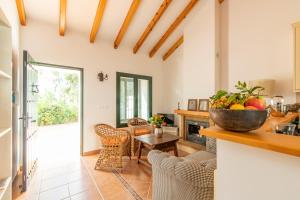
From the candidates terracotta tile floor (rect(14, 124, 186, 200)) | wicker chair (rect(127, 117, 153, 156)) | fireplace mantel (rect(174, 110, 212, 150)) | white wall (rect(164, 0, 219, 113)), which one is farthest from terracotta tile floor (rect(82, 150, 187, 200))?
white wall (rect(164, 0, 219, 113))

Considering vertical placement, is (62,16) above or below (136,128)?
above

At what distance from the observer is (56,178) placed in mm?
2855

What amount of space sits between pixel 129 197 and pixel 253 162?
2026 mm

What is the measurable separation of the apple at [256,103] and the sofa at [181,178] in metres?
0.81

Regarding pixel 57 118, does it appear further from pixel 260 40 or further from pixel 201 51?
pixel 260 40

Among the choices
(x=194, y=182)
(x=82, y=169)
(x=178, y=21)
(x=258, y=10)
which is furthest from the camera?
(x=178, y=21)

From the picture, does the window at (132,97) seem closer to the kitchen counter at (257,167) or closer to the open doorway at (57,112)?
the open doorway at (57,112)

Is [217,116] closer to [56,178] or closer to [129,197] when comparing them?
[129,197]

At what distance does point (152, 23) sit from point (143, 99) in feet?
7.58

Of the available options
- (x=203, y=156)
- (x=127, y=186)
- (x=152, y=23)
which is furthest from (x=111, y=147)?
(x=152, y=23)

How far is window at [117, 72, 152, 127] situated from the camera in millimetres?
4715

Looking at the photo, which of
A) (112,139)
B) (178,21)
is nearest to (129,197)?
(112,139)

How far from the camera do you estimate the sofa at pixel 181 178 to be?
4.70ft

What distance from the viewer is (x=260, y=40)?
3482mm
